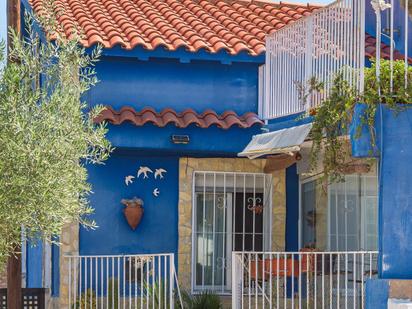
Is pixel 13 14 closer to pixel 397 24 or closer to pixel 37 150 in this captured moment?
pixel 37 150

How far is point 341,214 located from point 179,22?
178 inches

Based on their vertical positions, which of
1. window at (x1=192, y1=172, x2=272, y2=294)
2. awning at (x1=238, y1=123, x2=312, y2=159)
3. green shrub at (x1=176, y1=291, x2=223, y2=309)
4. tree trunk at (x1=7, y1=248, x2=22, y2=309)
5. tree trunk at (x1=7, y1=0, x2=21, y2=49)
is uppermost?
tree trunk at (x1=7, y1=0, x2=21, y2=49)

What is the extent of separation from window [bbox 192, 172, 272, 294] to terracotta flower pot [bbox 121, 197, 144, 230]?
905 mm

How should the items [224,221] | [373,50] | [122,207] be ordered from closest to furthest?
[122,207]
[373,50]
[224,221]

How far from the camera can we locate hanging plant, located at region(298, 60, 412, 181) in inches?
452

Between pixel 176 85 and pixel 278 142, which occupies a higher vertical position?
pixel 176 85

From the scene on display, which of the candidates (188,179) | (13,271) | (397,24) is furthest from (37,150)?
(397,24)

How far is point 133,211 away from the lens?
16.1 m

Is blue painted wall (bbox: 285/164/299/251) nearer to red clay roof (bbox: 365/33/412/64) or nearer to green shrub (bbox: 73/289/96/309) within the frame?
red clay roof (bbox: 365/33/412/64)

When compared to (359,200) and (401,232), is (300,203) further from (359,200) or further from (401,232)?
(401,232)

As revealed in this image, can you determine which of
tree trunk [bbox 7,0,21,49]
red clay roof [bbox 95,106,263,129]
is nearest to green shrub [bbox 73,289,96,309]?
red clay roof [bbox 95,106,263,129]

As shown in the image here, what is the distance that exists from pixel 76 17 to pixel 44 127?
6.12m

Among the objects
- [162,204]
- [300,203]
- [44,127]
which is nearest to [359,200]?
[300,203]

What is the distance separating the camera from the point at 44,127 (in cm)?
1161
